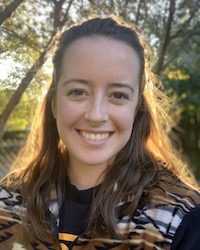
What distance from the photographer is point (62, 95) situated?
1886 millimetres

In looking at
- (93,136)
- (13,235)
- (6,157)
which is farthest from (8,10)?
(6,157)

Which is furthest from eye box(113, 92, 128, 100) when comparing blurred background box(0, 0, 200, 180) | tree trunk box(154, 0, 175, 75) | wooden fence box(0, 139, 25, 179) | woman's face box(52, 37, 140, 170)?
wooden fence box(0, 139, 25, 179)

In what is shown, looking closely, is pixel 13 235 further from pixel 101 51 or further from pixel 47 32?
pixel 47 32

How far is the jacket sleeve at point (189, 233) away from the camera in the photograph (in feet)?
5.32

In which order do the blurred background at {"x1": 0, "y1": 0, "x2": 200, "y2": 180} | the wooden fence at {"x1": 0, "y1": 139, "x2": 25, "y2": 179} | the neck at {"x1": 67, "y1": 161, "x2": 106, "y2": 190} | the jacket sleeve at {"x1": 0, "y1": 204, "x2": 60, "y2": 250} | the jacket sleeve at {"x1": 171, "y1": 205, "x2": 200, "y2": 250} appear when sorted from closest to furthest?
1. the jacket sleeve at {"x1": 171, "y1": 205, "x2": 200, "y2": 250}
2. the jacket sleeve at {"x1": 0, "y1": 204, "x2": 60, "y2": 250}
3. the neck at {"x1": 67, "y1": 161, "x2": 106, "y2": 190}
4. the blurred background at {"x1": 0, "y1": 0, "x2": 200, "y2": 180}
5. the wooden fence at {"x1": 0, "y1": 139, "x2": 25, "y2": 179}

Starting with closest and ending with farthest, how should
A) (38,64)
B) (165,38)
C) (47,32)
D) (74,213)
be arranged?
(74,213) → (38,64) → (47,32) → (165,38)

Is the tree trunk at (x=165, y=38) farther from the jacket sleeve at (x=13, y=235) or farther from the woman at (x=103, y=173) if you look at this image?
the jacket sleeve at (x=13, y=235)

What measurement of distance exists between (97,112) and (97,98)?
0.05m

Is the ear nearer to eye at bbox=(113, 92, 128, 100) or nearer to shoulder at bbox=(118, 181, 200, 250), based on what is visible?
eye at bbox=(113, 92, 128, 100)

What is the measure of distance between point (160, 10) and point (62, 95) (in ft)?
3.87

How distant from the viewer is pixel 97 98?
1.76 m

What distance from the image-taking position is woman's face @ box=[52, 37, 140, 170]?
1771 mm

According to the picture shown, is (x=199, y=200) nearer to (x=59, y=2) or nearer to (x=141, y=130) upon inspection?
(x=141, y=130)

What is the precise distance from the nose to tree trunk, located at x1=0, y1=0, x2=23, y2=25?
59 cm
